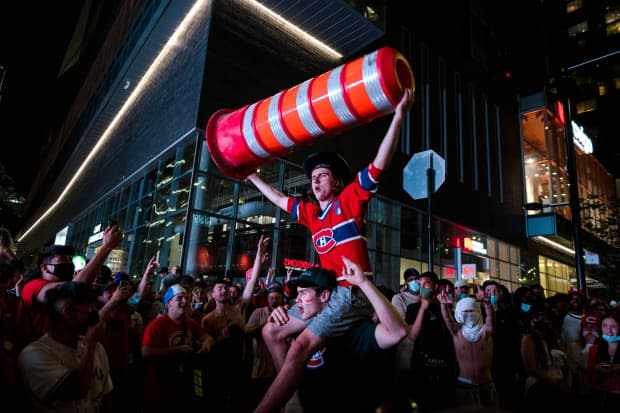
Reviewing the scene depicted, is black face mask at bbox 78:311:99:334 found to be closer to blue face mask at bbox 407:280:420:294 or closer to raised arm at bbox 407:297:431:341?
raised arm at bbox 407:297:431:341

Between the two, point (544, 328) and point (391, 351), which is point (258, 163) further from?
point (544, 328)

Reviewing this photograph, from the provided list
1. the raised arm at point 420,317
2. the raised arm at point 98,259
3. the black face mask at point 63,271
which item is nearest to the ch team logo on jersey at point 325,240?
the raised arm at point 420,317

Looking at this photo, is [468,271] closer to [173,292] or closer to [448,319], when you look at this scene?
[448,319]

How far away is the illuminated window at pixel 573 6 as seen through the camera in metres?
51.2

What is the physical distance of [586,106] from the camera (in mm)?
51219

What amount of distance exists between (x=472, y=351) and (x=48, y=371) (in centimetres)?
415

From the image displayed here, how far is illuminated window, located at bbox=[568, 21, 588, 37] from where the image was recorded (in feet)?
163

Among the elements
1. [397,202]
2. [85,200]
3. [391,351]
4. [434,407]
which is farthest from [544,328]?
[85,200]

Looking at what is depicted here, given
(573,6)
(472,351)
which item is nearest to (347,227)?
(472,351)

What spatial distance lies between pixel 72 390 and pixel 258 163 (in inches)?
89.6

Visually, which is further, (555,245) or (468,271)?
(555,245)

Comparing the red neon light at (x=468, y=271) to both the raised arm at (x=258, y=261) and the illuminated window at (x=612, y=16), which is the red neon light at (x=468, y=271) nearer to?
the raised arm at (x=258, y=261)

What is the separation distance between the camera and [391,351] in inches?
109

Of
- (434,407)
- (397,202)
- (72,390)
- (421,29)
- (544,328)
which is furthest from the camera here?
(421,29)
